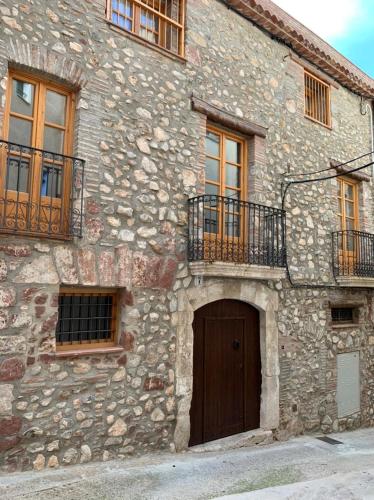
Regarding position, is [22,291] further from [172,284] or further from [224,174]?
[224,174]

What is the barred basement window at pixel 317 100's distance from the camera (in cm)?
789

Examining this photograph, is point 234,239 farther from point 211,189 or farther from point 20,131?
point 20,131

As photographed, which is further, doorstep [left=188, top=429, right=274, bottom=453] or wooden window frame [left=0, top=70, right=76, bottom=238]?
doorstep [left=188, top=429, right=274, bottom=453]

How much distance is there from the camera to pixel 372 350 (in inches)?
324

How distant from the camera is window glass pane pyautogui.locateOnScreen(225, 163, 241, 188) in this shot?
20.5 ft

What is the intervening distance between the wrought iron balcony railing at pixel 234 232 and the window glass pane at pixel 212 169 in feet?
0.98

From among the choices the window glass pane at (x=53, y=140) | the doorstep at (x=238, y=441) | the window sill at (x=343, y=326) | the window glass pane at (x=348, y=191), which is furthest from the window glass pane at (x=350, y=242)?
the window glass pane at (x=53, y=140)

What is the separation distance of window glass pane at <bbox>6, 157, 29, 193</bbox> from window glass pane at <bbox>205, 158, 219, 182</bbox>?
2.56 m

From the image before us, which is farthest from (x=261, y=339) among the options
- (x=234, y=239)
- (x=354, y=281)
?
(x=354, y=281)

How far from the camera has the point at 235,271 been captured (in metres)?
5.45

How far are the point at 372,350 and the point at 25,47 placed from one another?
7.69m

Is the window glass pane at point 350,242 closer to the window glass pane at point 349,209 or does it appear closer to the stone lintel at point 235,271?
the window glass pane at point 349,209

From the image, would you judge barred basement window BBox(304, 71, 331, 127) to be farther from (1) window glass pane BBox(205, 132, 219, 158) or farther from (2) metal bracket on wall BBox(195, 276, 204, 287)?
(2) metal bracket on wall BBox(195, 276, 204, 287)

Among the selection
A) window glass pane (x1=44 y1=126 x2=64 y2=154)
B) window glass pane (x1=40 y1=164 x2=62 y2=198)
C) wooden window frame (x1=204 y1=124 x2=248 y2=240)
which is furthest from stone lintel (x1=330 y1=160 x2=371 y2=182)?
window glass pane (x1=40 y1=164 x2=62 y2=198)
